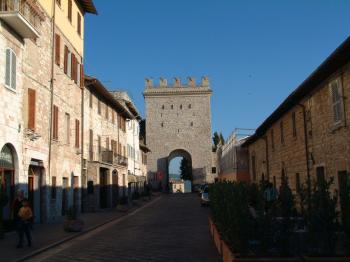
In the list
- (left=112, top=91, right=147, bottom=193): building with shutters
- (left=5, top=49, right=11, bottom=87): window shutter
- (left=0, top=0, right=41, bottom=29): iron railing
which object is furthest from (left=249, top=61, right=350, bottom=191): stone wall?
(left=112, top=91, right=147, bottom=193): building with shutters

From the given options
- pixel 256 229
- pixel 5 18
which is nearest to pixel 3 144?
pixel 5 18

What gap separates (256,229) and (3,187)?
420 inches

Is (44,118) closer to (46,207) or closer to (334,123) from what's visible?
(46,207)

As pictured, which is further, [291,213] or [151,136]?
[151,136]

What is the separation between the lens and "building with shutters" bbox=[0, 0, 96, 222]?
16.8 m

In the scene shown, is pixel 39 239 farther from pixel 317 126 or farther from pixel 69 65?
pixel 69 65

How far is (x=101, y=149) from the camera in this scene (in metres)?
33.3

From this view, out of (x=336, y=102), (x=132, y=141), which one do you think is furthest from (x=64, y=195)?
(x=132, y=141)

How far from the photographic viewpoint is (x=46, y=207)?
21.0m

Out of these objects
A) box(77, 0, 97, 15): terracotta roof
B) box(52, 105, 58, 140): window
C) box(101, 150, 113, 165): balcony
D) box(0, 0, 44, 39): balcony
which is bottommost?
box(101, 150, 113, 165): balcony

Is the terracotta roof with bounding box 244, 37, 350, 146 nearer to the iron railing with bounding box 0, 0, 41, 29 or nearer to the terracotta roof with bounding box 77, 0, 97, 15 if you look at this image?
the iron railing with bounding box 0, 0, 41, 29

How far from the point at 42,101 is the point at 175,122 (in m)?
51.1

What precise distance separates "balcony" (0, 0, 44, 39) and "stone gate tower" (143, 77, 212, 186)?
5241 centimetres

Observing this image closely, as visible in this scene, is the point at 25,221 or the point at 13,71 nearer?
the point at 25,221
